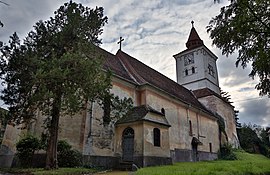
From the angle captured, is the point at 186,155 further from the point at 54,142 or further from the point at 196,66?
the point at 196,66

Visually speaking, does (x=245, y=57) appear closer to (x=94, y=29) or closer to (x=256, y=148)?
(x=94, y=29)

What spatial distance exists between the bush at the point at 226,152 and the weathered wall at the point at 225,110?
133 inches

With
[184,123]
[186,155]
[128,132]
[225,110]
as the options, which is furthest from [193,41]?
[128,132]

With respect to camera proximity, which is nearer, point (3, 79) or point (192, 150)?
point (3, 79)

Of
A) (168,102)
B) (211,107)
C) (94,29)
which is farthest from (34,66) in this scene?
(211,107)

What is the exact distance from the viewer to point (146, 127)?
53.7 feet

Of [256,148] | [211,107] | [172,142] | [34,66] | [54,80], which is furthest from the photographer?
[256,148]

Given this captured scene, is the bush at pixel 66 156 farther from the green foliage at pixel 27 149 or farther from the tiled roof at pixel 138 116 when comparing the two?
the tiled roof at pixel 138 116

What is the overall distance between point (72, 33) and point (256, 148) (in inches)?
1739

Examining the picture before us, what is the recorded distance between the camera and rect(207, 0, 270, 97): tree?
25.9 ft

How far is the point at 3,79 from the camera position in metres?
12.9

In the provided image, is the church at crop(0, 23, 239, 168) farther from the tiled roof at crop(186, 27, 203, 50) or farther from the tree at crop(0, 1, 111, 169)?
the tiled roof at crop(186, 27, 203, 50)

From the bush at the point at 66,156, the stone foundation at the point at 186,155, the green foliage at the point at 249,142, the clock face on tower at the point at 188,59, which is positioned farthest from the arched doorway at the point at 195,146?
the green foliage at the point at 249,142

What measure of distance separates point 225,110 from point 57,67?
32.2 m
